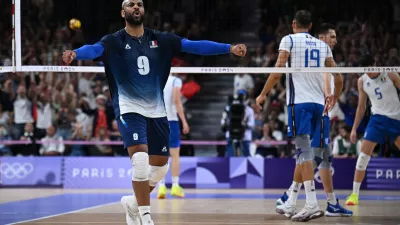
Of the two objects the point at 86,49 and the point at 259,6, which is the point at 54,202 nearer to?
the point at 86,49

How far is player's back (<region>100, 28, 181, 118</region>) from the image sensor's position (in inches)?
353

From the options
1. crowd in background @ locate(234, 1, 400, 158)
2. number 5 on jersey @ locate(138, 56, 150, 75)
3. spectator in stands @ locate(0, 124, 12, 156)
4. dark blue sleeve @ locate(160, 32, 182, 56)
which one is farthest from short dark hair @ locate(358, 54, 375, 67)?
spectator in stands @ locate(0, 124, 12, 156)

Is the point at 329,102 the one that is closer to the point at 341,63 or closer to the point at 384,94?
the point at 384,94

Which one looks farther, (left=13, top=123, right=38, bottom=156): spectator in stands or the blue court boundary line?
(left=13, top=123, right=38, bottom=156): spectator in stands

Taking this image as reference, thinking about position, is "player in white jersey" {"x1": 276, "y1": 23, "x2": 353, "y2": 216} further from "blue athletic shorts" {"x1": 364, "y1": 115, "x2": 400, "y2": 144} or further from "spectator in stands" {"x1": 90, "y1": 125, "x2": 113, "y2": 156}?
"spectator in stands" {"x1": 90, "y1": 125, "x2": 113, "y2": 156}

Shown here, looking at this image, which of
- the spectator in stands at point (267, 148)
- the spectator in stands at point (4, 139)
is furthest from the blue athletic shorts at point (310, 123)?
the spectator in stands at point (4, 139)

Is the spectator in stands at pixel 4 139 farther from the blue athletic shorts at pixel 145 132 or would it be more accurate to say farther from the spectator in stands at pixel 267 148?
the blue athletic shorts at pixel 145 132

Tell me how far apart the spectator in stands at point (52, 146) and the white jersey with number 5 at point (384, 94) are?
A: 9222mm

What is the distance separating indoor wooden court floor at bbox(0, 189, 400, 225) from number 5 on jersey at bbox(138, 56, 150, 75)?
214 centimetres

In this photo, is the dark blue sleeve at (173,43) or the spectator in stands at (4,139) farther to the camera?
the spectator in stands at (4,139)

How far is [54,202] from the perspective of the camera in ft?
46.9

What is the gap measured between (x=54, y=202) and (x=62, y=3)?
10.9 m

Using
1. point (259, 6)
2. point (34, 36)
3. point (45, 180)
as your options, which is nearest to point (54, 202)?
point (45, 180)

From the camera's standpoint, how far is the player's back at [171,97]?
1566 cm
